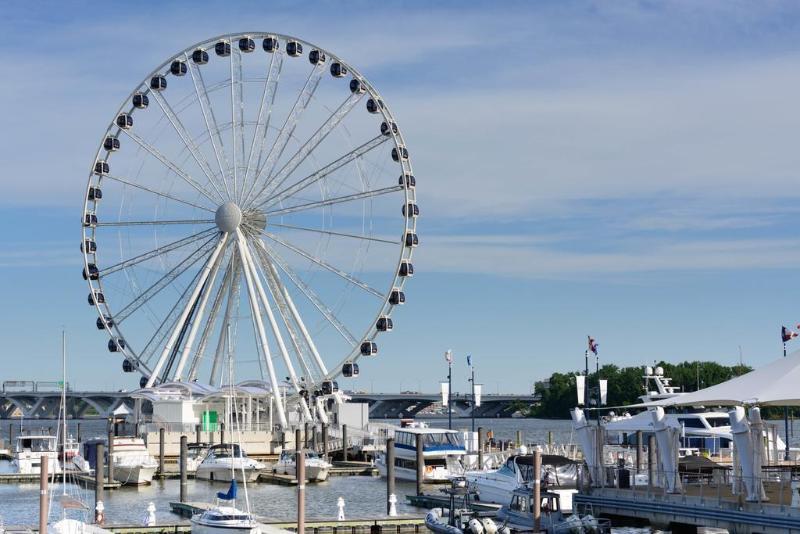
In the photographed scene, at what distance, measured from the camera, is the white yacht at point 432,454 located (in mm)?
70625

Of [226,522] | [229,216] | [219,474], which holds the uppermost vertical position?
[229,216]

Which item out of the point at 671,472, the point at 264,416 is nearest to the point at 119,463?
the point at 264,416

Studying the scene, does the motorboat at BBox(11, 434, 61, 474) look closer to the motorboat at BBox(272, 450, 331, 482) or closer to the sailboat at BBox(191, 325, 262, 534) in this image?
the motorboat at BBox(272, 450, 331, 482)

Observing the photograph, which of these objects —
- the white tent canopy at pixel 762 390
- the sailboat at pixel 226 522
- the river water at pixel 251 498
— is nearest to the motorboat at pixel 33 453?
the river water at pixel 251 498

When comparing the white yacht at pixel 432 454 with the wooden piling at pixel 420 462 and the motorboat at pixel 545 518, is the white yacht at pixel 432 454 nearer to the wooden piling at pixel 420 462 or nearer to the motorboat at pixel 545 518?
the wooden piling at pixel 420 462

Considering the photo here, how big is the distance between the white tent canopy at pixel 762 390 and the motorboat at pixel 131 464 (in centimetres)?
3958

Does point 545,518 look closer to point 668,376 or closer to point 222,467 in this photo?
point 222,467

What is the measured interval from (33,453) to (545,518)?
53.0m

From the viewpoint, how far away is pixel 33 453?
283 ft

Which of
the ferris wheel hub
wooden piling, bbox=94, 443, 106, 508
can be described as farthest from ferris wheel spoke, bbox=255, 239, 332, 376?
wooden piling, bbox=94, 443, 106, 508

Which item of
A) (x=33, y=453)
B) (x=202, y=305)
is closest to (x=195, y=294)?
(x=202, y=305)

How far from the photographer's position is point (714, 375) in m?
181

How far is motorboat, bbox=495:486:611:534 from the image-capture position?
129 ft

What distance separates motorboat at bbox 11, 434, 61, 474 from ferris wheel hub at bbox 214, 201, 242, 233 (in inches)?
646
